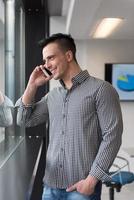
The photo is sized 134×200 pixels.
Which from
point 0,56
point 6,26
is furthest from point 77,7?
point 0,56

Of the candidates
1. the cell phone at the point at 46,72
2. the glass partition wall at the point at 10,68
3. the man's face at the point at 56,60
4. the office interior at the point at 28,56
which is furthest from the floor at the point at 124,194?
the man's face at the point at 56,60

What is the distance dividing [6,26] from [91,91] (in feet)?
4.88

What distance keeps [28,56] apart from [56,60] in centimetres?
179

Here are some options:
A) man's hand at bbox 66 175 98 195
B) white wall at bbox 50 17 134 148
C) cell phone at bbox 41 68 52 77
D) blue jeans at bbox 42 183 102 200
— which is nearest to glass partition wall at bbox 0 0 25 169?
cell phone at bbox 41 68 52 77

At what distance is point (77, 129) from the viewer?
1577 mm

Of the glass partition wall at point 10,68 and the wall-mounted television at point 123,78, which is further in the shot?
the wall-mounted television at point 123,78

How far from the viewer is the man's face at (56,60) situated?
63.8 inches

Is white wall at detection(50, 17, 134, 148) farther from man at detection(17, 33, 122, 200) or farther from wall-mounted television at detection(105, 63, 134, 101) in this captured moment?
man at detection(17, 33, 122, 200)

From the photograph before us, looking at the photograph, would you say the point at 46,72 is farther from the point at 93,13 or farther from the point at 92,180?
the point at 93,13

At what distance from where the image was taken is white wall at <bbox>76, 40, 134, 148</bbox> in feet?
19.6

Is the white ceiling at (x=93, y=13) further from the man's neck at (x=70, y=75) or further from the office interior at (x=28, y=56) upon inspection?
the man's neck at (x=70, y=75)

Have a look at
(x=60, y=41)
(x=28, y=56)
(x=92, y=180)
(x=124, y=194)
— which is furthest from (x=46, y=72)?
(x=124, y=194)

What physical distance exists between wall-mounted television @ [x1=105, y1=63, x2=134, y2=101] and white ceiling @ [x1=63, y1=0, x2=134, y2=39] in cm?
81

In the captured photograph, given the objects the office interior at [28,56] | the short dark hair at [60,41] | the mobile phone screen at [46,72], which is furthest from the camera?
the office interior at [28,56]
